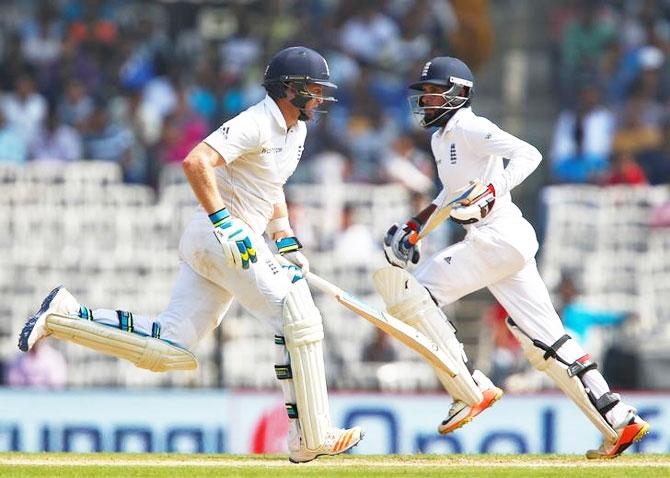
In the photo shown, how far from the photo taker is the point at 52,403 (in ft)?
36.0

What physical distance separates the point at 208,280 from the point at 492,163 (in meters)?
1.53

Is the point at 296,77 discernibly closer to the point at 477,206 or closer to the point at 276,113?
the point at 276,113

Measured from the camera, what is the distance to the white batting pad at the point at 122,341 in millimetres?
7383

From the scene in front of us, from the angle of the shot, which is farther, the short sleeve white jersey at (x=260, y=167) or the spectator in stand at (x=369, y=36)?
the spectator in stand at (x=369, y=36)

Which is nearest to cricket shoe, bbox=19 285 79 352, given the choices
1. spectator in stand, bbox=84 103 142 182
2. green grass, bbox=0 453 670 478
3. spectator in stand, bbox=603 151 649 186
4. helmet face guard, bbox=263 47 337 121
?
green grass, bbox=0 453 670 478

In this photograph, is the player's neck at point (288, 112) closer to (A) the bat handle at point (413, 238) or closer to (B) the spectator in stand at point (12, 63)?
(A) the bat handle at point (413, 238)

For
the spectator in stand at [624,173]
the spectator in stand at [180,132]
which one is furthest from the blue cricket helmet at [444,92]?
the spectator in stand at [180,132]

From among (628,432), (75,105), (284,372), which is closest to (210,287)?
(284,372)

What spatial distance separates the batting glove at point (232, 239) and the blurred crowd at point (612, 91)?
6.83m

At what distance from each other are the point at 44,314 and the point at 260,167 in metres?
1.19

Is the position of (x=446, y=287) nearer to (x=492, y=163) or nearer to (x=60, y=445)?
(x=492, y=163)

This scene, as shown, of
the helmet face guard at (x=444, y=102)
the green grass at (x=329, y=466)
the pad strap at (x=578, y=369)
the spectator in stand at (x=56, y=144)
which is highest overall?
the spectator in stand at (x=56, y=144)

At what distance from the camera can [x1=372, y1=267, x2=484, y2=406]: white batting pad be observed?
313 inches

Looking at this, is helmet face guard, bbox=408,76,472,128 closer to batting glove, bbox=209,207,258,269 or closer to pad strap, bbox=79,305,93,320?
batting glove, bbox=209,207,258,269
